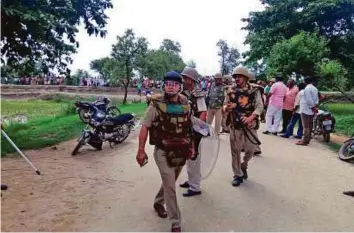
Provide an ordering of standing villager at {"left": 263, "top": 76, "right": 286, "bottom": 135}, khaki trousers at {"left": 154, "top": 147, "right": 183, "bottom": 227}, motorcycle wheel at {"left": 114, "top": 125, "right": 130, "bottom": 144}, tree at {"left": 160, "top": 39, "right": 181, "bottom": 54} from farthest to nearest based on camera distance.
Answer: tree at {"left": 160, "top": 39, "right": 181, "bottom": 54} < standing villager at {"left": 263, "top": 76, "right": 286, "bottom": 135} < motorcycle wheel at {"left": 114, "top": 125, "right": 130, "bottom": 144} < khaki trousers at {"left": 154, "top": 147, "right": 183, "bottom": 227}

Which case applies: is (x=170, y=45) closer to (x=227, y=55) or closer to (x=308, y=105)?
(x=227, y=55)

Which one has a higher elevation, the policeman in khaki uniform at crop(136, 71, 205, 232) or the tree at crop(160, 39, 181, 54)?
the tree at crop(160, 39, 181, 54)

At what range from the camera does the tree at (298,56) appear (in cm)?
2142

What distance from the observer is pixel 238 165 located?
23.2 feet

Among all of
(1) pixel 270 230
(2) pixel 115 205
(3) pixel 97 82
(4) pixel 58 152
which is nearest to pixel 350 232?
(1) pixel 270 230

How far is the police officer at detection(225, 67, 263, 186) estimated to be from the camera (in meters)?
6.99

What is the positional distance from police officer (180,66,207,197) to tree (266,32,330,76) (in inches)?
622

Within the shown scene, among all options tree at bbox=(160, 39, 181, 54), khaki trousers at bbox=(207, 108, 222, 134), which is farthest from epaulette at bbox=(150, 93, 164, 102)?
tree at bbox=(160, 39, 181, 54)

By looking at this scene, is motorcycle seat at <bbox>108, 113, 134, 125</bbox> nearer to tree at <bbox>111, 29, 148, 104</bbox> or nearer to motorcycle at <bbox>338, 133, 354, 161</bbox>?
motorcycle at <bbox>338, 133, 354, 161</bbox>

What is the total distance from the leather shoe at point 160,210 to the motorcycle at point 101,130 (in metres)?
4.58

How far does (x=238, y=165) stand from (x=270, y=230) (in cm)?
198

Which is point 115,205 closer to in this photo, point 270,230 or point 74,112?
point 270,230

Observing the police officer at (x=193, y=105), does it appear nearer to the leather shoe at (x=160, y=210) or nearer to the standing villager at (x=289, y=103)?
the leather shoe at (x=160, y=210)

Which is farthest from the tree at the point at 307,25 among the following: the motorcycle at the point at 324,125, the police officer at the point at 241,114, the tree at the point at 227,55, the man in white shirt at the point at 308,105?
the tree at the point at 227,55
